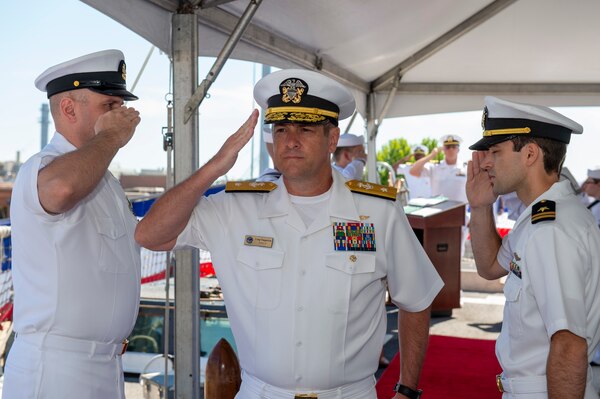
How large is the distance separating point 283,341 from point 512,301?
0.74m

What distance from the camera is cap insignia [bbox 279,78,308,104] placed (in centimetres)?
217

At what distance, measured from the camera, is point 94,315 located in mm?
2232

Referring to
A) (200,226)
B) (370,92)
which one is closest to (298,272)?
(200,226)

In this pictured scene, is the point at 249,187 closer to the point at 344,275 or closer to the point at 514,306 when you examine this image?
the point at 344,275

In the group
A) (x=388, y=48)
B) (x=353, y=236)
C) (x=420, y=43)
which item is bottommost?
(x=353, y=236)

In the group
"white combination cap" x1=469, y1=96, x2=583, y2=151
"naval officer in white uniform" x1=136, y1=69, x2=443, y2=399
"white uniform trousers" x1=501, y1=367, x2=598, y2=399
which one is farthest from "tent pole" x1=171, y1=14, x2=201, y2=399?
"white uniform trousers" x1=501, y1=367, x2=598, y2=399

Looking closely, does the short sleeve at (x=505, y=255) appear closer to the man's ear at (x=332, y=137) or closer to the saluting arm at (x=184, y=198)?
the man's ear at (x=332, y=137)

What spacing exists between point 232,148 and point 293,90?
0.36 m

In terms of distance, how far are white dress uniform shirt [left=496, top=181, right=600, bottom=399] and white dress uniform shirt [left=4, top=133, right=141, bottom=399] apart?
1.35 meters

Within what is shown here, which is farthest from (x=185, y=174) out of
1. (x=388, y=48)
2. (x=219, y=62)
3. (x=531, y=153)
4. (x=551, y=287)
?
(x=388, y=48)

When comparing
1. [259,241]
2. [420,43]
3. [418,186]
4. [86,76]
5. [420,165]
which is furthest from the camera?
[418,186]

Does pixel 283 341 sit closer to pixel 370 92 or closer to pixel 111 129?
pixel 111 129

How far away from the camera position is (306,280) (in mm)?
2088

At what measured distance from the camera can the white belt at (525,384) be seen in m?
2.04
